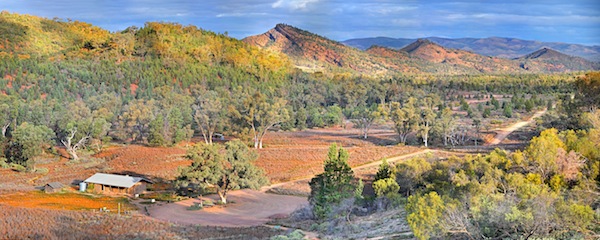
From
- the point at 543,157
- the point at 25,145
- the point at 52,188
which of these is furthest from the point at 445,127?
the point at 25,145

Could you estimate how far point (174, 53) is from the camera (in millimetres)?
115000

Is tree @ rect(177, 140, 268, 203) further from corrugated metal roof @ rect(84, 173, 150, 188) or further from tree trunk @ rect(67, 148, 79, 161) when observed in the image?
tree trunk @ rect(67, 148, 79, 161)

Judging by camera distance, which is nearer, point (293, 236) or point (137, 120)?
point (293, 236)

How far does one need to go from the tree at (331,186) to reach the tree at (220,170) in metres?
7.57

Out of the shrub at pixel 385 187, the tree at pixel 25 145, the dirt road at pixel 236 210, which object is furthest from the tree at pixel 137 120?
the shrub at pixel 385 187

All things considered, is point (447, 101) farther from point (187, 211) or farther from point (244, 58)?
point (187, 211)

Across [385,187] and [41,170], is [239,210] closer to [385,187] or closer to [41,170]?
[385,187]

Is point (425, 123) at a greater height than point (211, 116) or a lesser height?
lesser

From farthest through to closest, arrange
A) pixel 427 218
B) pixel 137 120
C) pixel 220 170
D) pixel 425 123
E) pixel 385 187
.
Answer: pixel 137 120, pixel 425 123, pixel 220 170, pixel 385 187, pixel 427 218

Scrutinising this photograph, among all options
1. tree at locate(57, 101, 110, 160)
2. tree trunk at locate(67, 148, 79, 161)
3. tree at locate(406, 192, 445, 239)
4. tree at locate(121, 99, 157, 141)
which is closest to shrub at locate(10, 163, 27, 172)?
tree trunk at locate(67, 148, 79, 161)

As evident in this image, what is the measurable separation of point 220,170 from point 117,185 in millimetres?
9909

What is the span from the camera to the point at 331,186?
98.9ft

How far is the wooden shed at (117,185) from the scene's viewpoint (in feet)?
137

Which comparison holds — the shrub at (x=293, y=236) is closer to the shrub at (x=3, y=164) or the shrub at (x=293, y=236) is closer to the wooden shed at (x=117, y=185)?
the wooden shed at (x=117, y=185)
